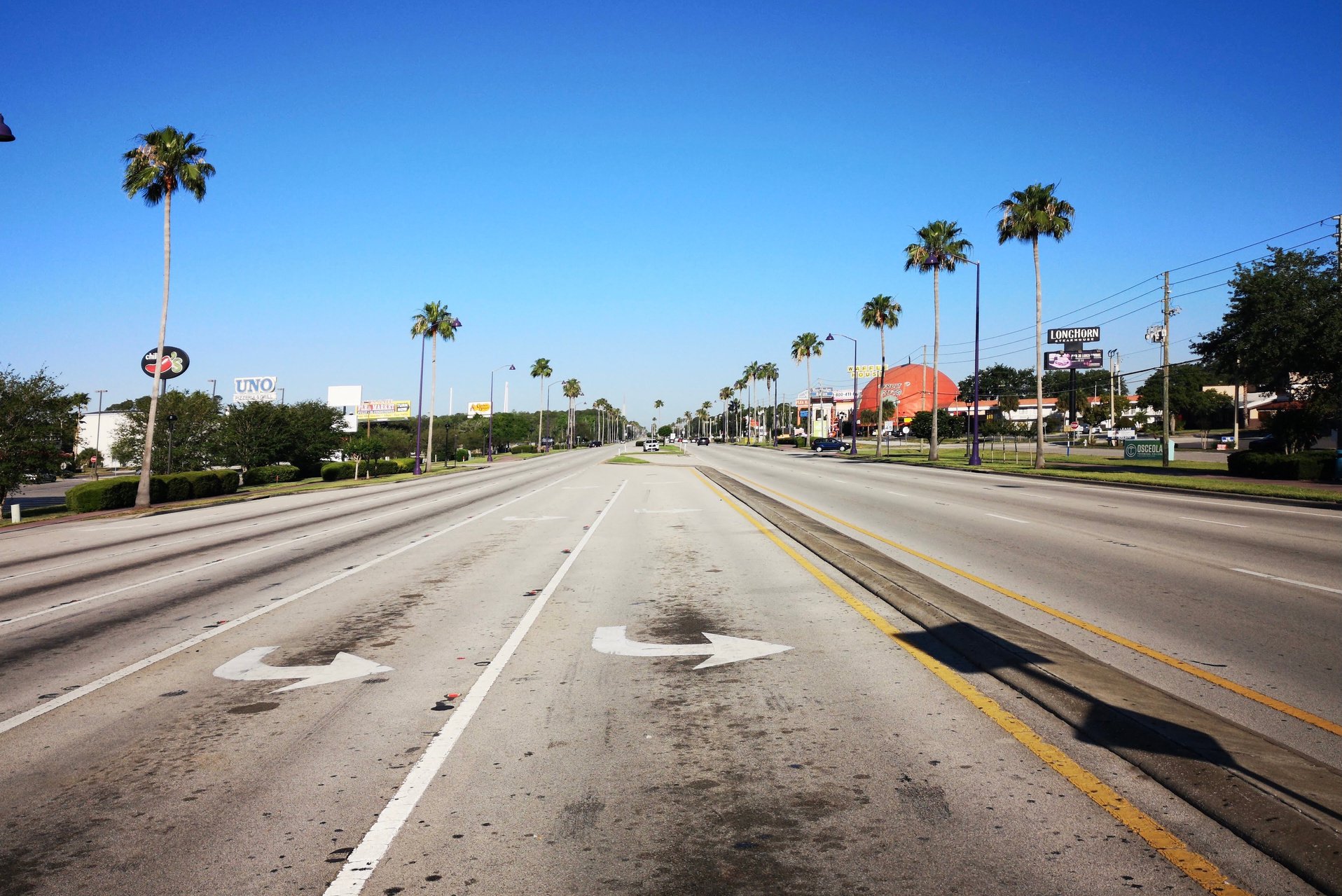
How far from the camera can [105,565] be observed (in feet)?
48.4

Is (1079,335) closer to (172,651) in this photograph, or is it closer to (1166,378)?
(1166,378)

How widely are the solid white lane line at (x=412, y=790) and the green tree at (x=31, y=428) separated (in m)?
30.6

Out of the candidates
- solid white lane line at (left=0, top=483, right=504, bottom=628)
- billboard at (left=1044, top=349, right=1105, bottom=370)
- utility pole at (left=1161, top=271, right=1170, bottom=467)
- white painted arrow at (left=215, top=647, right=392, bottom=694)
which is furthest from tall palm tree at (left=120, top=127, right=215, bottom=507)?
billboard at (left=1044, top=349, right=1105, bottom=370)

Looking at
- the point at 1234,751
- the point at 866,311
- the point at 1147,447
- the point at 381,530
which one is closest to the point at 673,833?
the point at 1234,751

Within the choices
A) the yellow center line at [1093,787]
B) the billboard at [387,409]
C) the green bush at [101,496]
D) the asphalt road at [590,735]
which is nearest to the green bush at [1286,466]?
the asphalt road at [590,735]

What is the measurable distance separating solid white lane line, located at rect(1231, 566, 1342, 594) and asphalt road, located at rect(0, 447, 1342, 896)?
0.71ft

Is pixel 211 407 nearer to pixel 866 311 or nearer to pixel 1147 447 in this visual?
pixel 866 311

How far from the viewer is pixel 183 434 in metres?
54.2

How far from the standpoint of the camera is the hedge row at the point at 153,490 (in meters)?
30.0

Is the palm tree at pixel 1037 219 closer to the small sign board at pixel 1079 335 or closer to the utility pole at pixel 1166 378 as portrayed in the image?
the utility pole at pixel 1166 378

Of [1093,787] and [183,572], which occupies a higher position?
[1093,787]

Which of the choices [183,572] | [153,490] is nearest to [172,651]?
[183,572]

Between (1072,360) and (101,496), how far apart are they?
323ft

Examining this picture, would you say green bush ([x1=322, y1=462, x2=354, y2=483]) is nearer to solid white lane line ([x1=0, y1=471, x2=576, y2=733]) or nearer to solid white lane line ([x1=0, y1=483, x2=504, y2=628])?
solid white lane line ([x1=0, y1=483, x2=504, y2=628])
